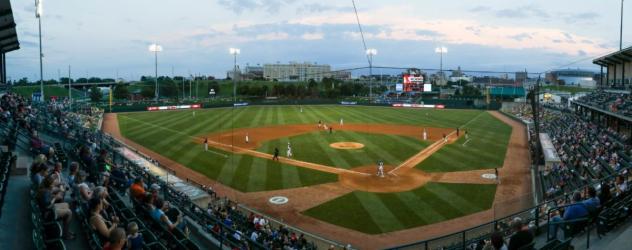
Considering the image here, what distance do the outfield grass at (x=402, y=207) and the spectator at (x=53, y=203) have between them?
39.6 ft

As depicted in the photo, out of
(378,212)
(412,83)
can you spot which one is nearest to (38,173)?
(378,212)

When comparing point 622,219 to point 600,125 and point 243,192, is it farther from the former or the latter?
point 600,125

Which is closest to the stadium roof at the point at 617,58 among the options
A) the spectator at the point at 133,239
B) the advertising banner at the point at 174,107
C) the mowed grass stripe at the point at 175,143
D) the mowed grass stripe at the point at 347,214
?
the mowed grass stripe at the point at 347,214

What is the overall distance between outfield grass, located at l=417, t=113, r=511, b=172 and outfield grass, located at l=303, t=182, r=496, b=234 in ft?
16.4

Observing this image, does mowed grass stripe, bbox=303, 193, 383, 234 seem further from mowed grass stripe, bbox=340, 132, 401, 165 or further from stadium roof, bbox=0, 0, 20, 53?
stadium roof, bbox=0, 0, 20, 53

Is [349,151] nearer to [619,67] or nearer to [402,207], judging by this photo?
[402,207]

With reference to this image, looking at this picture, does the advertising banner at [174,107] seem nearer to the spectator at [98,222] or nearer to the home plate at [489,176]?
the home plate at [489,176]

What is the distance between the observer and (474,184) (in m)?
24.1

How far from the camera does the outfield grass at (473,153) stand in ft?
93.6

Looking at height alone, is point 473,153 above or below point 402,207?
above

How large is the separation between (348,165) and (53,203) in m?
22.3

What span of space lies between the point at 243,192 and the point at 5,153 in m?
12.1

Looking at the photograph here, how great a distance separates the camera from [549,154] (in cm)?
2667

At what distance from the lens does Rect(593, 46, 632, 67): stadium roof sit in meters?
33.3
